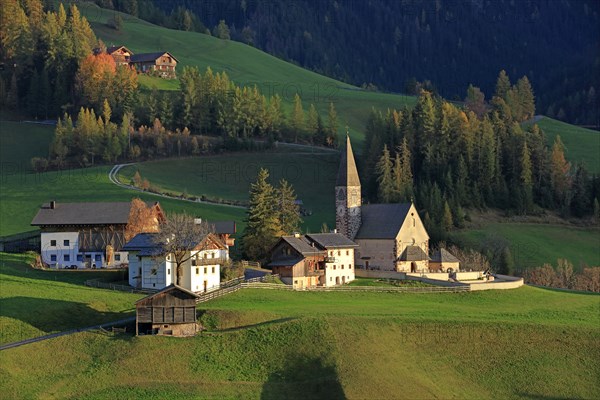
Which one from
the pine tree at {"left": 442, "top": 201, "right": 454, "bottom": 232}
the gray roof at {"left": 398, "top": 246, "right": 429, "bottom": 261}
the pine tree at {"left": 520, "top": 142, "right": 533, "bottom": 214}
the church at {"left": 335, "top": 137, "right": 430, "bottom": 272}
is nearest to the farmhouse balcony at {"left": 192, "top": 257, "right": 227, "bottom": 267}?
the church at {"left": 335, "top": 137, "right": 430, "bottom": 272}

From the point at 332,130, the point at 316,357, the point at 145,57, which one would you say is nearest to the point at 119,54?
the point at 145,57

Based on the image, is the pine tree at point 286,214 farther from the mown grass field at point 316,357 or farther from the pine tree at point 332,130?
the pine tree at point 332,130

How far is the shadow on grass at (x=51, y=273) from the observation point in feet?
303

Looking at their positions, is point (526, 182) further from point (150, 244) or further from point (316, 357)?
point (316, 357)

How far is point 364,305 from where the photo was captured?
8462 cm

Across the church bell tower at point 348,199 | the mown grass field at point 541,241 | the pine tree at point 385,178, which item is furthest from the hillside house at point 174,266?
the pine tree at point 385,178

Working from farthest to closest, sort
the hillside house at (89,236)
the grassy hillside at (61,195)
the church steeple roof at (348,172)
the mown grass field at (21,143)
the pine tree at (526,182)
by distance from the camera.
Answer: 1. the mown grass field at (21,143)
2. the pine tree at (526,182)
3. the grassy hillside at (61,195)
4. the church steeple roof at (348,172)
5. the hillside house at (89,236)

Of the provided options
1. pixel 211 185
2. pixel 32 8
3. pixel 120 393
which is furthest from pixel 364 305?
pixel 32 8

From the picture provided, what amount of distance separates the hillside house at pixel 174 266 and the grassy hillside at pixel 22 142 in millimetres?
66912

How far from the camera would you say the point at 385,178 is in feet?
439

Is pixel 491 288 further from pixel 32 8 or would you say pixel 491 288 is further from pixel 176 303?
pixel 32 8

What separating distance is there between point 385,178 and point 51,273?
48475 millimetres

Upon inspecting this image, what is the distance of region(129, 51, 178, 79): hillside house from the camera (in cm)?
19500

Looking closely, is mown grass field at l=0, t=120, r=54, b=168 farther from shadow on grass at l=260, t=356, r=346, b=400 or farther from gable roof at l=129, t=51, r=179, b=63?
shadow on grass at l=260, t=356, r=346, b=400
